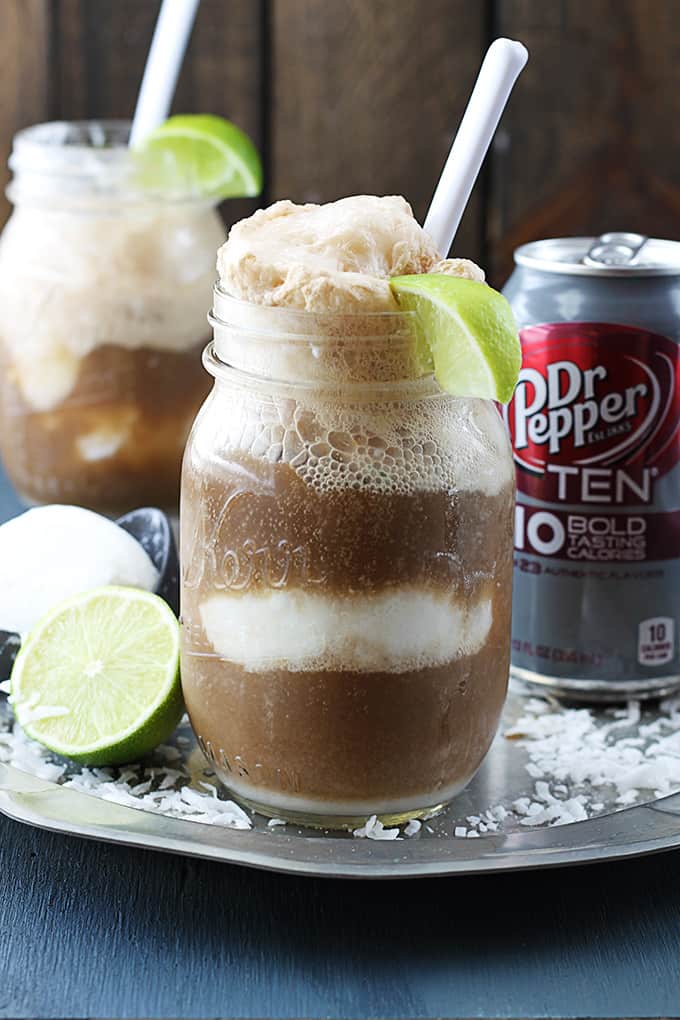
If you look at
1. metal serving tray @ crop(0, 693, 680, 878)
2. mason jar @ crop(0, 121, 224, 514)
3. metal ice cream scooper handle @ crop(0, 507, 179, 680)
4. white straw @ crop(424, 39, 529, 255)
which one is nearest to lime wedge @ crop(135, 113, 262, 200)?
mason jar @ crop(0, 121, 224, 514)

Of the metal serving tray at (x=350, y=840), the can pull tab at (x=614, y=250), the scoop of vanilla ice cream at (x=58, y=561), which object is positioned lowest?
the metal serving tray at (x=350, y=840)

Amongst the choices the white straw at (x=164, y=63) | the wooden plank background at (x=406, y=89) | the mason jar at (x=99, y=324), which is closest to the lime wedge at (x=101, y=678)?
the mason jar at (x=99, y=324)

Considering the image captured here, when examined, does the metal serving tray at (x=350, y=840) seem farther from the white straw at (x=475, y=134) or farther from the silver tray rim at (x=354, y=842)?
the white straw at (x=475, y=134)

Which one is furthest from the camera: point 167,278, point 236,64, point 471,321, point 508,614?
point 236,64

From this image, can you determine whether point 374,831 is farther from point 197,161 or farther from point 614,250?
point 197,161

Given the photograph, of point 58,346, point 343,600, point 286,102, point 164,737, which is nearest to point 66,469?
point 58,346

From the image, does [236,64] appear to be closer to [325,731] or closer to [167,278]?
[167,278]

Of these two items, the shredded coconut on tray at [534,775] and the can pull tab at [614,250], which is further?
the can pull tab at [614,250]
